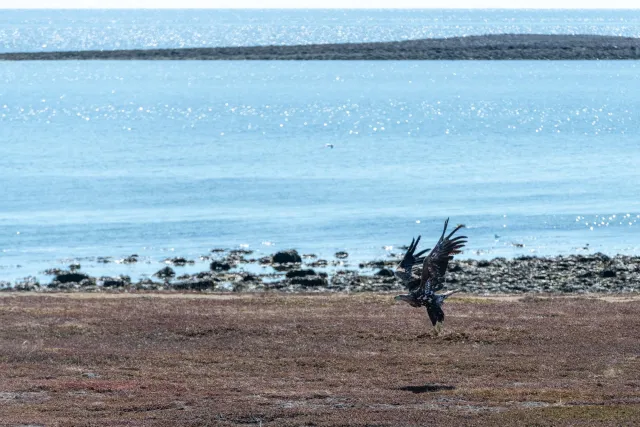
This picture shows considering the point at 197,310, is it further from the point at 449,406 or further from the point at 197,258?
the point at 197,258

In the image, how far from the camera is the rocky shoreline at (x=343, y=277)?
164ft

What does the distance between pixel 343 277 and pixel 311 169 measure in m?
42.0

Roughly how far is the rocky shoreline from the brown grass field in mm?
10094

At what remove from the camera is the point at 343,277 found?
52.7 meters

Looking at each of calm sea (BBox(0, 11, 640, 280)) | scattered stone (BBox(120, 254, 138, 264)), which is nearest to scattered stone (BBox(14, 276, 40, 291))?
calm sea (BBox(0, 11, 640, 280))

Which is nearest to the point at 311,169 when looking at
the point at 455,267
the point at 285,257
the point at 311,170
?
the point at 311,170

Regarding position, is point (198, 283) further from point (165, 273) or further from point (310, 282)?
point (310, 282)

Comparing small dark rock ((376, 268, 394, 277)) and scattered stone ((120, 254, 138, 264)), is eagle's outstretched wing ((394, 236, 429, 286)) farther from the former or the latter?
scattered stone ((120, 254, 138, 264))

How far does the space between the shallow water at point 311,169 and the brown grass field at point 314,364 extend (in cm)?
2197

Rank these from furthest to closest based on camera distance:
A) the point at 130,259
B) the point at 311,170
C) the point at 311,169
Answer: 1. the point at 311,169
2. the point at 311,170
3. the point at 130,259

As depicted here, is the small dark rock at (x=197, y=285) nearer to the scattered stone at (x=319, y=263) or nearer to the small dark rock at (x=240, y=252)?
the scattered stone at (x=319, y=263)

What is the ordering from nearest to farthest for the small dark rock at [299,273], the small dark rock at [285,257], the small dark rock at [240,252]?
the small dark rock at [299,273] → the small dark rock at [285,257] → the small dark rock at [240,252]

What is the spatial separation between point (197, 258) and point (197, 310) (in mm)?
22820

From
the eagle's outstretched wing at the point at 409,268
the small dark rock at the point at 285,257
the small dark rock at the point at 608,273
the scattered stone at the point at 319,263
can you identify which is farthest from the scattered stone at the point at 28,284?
the eagle's outstretched wing at the point at 409,268
